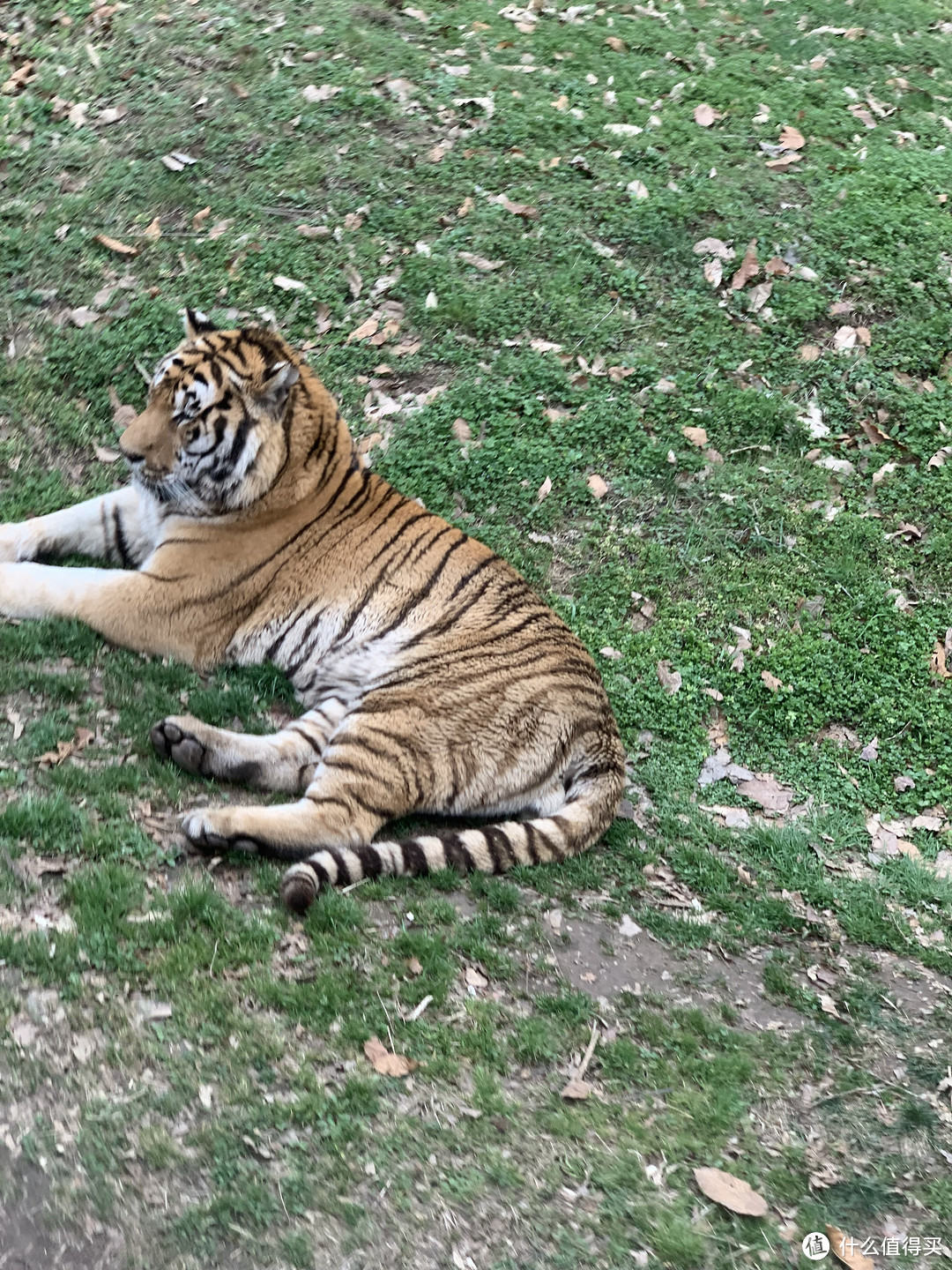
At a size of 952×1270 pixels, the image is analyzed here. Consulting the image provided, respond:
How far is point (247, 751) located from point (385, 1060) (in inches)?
59.8

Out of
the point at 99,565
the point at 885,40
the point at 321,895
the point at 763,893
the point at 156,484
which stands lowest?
the point at 763,893

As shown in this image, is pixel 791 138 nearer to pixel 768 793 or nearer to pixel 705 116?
pixel 705 116

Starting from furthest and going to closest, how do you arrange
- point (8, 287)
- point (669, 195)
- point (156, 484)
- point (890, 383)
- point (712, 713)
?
point (669, 195) < point (890, 383) < point (8, 287) < point (712, 713) < point (156, 484)

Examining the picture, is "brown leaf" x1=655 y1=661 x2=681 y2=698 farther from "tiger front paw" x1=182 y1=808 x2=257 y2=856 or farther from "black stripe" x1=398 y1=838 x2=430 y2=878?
"tiger front paw" x1=182 y1=808 x2=257 y2=856

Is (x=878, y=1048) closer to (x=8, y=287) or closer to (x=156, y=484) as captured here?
(x=156, y=484)

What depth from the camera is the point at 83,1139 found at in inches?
113

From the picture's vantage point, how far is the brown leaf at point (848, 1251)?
313 cm

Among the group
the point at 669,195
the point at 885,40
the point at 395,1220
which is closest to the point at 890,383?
the point at 669,195

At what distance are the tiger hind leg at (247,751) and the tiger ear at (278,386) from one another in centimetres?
152

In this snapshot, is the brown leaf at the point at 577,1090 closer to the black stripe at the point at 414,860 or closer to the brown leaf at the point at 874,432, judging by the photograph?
the black stripe at the point at 414,860

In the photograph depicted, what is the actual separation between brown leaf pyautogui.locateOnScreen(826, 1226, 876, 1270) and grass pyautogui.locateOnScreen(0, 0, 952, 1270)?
2.2 inches

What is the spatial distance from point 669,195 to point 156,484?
17.0 feet

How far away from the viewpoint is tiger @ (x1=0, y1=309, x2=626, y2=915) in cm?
443

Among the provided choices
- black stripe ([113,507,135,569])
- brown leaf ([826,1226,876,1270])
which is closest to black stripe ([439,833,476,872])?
brown leaf ([826,1226,876,1270])
